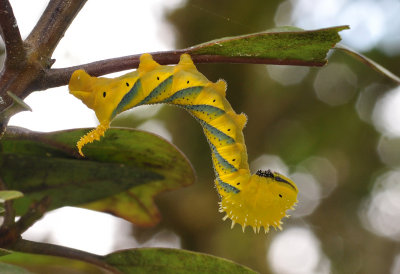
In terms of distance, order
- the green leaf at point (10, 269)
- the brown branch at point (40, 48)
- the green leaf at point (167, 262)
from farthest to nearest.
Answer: the green leaf at point (167, 262) < the brown branch at point (40, 48) < the green leaf at point (10, 269)

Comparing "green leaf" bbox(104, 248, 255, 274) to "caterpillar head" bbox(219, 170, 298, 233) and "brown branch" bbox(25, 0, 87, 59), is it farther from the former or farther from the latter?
"brown branch" bbox(25, 0, 87, 59)

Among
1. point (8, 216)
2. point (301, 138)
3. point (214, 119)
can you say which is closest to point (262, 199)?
point (214, 119)

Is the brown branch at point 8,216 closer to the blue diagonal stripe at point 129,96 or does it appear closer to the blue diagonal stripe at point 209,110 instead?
the blue diagonal stripe at point 129,96

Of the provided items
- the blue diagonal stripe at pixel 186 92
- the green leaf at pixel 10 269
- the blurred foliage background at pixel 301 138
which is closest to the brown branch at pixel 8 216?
the green leaf at pixel 10 269

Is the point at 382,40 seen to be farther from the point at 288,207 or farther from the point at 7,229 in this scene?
the point at 7,229

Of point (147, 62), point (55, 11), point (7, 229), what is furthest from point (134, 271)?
point (55, 11)

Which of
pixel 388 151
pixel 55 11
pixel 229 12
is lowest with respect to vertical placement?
pixel 55 11
